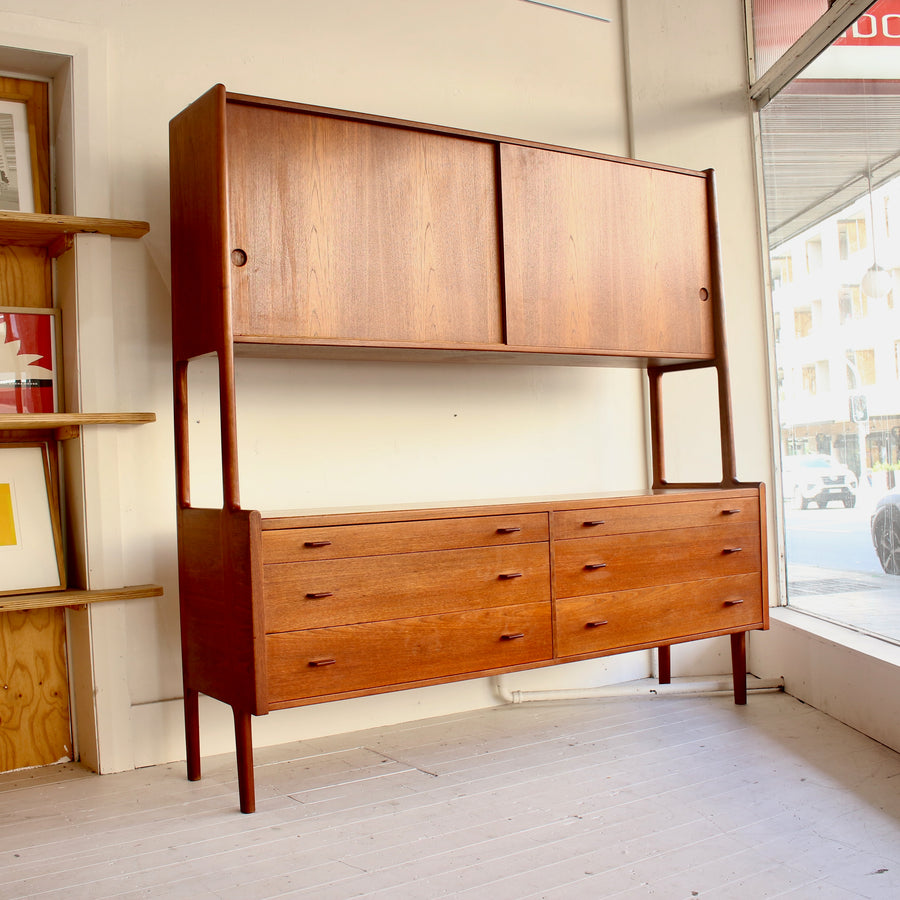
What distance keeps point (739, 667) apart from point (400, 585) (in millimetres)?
1404

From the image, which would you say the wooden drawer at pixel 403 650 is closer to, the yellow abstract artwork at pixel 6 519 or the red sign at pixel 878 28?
the yellow abstract artwork at pixel 6 519

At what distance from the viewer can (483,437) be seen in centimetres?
334

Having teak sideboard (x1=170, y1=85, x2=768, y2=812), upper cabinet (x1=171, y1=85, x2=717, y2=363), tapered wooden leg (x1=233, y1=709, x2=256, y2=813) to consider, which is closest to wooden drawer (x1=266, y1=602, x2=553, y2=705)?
teak sideboard (x1=170, y1=85, x2=768, y2=812)

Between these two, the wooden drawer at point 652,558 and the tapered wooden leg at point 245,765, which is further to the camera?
the wooden drawer at point 652,558

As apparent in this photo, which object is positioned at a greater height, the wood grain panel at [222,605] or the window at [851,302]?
the window at [851,302]

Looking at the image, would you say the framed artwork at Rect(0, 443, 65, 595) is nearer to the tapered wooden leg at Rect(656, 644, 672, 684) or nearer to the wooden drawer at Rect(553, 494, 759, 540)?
the wooden drawer at Rect(553, 494, 759, 540)

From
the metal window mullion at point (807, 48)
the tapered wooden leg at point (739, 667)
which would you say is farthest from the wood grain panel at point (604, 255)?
the tapered wooden leg at point (739, 667)

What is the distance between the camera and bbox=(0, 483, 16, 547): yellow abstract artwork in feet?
8.86

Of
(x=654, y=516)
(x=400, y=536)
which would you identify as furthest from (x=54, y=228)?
(x=654, y=516)

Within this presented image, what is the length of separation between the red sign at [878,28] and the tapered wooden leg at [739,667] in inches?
77.2

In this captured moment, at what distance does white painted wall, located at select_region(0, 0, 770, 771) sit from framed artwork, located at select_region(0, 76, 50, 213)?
0.21 m

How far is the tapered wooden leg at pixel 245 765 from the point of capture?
2350mm

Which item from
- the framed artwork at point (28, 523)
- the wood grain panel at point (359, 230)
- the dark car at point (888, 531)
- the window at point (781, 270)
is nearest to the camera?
the wood grain panel at point (359, 230)

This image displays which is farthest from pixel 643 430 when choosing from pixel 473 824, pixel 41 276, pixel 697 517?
pixel 41 276
